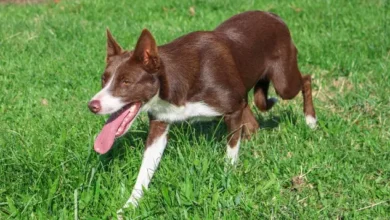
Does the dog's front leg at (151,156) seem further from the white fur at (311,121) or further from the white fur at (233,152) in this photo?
the white fur at (311,121)

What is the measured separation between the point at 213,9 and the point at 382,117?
4534 mm

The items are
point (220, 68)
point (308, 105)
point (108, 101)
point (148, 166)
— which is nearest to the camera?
point (108, 101)

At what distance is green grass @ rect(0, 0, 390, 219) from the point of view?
4.24 metres

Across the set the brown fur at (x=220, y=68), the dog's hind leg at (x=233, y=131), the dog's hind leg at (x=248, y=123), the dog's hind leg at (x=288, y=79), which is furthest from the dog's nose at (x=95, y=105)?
the dog's hind leg at (x=288, y=79)

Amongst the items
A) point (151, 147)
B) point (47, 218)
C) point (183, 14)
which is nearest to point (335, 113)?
point (151, 147)

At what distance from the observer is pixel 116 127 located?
4.49 metres

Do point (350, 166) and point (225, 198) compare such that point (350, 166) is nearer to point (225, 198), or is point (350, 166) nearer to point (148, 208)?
point (225, 198)

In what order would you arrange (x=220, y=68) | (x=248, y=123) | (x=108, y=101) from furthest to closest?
1. (x=248, y=123)
2. (x=220, y=68)
3. (x=108, y=101)

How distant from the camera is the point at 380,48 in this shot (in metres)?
7.94

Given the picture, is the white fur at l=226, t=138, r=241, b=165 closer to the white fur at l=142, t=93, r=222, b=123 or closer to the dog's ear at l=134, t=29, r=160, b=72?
the white fur at l=142, t=93, r=222, b=123

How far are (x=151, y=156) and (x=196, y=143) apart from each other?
1.06 feet

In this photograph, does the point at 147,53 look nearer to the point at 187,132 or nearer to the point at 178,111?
the point at 178,111

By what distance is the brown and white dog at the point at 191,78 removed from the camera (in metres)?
4.45

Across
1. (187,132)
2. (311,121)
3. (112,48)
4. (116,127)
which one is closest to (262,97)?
(311,121)
